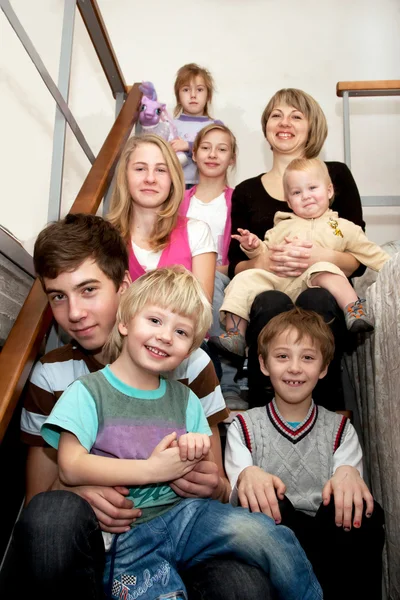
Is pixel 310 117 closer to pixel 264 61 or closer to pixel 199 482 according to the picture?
pixel 199 482

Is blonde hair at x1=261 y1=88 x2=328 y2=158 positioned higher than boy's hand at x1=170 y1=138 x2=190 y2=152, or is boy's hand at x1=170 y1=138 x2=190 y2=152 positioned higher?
boy's hand at x1=170 y1=138 x2=190 y2=152

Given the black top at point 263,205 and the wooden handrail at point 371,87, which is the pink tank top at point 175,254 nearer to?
the black top at point 263,205

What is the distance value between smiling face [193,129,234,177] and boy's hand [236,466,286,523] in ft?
5.29

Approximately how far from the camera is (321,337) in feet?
5.27

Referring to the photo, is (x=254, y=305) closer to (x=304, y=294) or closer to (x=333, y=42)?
(x=304, y=294)

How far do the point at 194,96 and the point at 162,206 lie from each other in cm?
146

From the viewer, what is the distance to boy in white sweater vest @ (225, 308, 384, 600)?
51.4 inches

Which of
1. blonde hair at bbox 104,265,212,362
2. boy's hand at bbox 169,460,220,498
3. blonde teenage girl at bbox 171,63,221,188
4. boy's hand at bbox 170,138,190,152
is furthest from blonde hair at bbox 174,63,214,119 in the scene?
boy's hand at bbox 169,460,220,498

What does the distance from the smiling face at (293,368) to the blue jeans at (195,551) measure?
16.8 inches

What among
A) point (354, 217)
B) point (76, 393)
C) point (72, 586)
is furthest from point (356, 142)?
point (72, 586)

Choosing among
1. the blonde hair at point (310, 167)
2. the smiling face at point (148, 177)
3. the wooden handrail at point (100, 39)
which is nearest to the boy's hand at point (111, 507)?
the smiling face at point (148, 177)

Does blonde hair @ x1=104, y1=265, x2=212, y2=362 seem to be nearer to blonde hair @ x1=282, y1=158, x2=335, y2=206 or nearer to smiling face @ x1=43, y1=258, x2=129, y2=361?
smiling face @ x1=43, y1=258, x2=129, y2=361

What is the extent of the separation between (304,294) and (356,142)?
2.63 m

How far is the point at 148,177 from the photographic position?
2.07m
